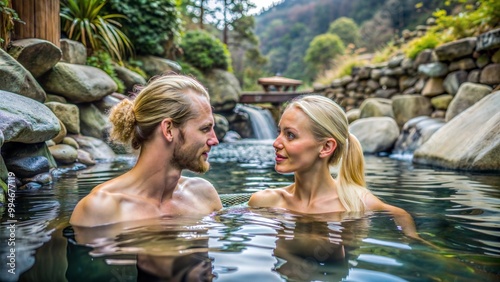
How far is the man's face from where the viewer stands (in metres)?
2.62

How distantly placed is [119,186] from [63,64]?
19.9 ft

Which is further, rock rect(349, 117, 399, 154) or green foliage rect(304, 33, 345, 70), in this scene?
green foliage rect(304, 33, 345, 70)

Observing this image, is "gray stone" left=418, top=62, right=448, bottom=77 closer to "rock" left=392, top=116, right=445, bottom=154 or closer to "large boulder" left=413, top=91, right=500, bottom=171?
"rock" left=392, top=116, right=445, bottom=154

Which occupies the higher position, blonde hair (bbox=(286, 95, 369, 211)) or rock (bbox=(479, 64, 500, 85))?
rock (bbox=(479, 64, 500, 85))

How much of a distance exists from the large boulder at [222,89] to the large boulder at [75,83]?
28.5 ft

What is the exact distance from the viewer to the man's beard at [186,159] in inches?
104

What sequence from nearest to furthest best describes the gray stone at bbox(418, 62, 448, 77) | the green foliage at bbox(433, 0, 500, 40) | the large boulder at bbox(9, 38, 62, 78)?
the large boulder at bbox(9, 38, 62, 78), the green foliage at bbox(433, 0, 500, 40), the gray stone at bbox(418, 62, 448, 77)

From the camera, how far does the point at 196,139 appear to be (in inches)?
104

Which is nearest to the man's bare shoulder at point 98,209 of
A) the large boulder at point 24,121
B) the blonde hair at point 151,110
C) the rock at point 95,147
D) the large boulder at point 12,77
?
the blonde hair at point 151,110

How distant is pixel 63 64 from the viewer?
774 centimetres

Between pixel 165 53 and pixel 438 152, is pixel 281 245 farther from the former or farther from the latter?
pixel 165 53

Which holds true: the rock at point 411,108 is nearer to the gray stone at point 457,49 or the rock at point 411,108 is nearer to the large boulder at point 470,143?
the gray stone at point 457,49

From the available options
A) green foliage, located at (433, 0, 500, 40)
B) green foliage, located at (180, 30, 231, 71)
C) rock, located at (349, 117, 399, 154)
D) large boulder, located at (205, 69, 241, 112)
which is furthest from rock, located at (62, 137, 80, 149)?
green foliage, located at (180, 30, 231, 71)

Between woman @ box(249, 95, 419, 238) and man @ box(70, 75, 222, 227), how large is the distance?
24.0 inches
